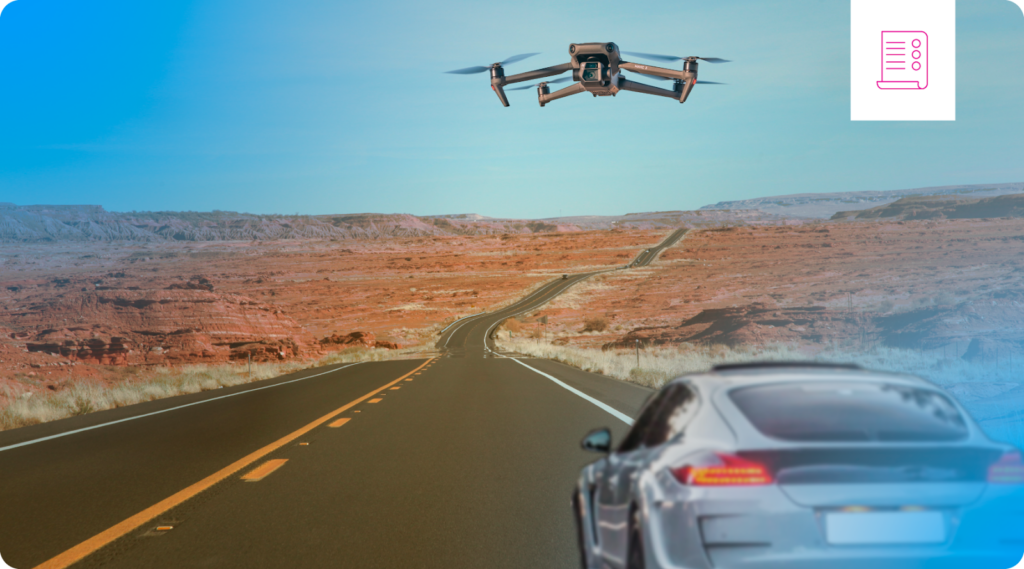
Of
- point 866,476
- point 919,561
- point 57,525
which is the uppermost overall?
point 866,476

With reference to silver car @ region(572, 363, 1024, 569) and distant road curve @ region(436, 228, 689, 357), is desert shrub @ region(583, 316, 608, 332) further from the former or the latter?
silver car @ region(572, 363, 1024, 569)

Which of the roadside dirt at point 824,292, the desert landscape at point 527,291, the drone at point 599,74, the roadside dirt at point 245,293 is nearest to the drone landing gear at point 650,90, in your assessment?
the drone at point 599,74

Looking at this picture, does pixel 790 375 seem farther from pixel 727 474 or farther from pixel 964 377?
pixel 964 377

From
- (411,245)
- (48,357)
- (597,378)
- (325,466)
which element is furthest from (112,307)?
(411,245)

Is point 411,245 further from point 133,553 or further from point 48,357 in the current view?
point 133,553

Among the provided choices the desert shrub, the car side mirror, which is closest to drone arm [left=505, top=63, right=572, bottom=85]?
the car side mirror

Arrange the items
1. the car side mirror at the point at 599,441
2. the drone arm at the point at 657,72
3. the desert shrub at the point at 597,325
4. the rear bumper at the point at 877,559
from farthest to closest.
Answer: the desert shrub at the point at 597,325, the drone arm at the point at 657,72, the car side mirror at the point at 599,441, the rear bumper at the point at 877,559

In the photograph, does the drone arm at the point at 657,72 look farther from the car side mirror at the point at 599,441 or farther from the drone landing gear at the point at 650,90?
the car side mirror at the point at 599,441
